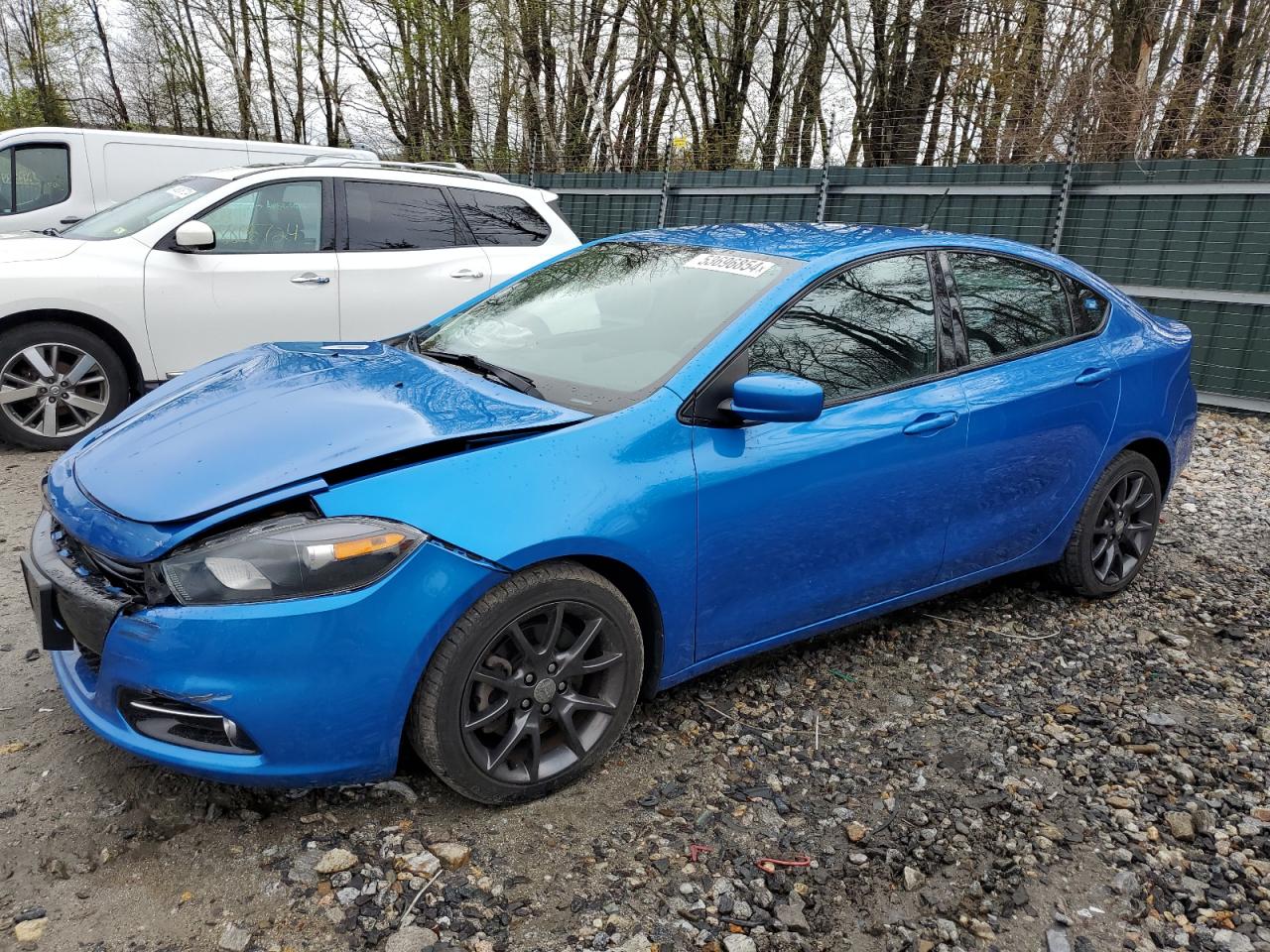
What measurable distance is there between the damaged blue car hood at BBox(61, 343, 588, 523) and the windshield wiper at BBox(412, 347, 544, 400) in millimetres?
49

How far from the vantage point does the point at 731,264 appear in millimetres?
3217

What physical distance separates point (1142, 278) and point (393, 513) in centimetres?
842

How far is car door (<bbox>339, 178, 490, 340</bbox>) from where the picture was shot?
628cm

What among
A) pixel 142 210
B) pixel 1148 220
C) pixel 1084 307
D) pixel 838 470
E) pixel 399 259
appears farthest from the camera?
pixel 1148 220

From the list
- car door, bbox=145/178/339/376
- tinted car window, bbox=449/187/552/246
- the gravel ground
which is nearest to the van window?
car door, bbox=145/178/339/376

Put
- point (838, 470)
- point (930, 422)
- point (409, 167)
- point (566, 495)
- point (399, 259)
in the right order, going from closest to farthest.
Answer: point (566, 495) < point (838, 470) < point (930, 422) < point (399, 259) < point (409, 167)

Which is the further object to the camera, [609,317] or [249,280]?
[249,280]

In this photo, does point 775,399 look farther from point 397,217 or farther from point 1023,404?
point 397,217

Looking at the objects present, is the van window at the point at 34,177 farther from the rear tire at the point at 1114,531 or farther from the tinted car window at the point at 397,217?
the rear tire at the point at 1114,531

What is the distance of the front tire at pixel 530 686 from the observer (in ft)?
7.56

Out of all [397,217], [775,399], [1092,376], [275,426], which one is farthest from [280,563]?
[397,217]

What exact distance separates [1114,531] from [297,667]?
11.5 feet

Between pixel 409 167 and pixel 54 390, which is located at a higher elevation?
pixel 409 167

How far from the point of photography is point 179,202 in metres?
5.91
